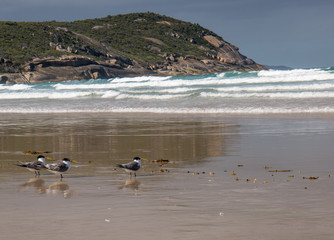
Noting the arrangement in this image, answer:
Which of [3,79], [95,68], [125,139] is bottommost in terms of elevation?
[125,139]

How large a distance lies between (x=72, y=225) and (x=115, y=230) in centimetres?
52

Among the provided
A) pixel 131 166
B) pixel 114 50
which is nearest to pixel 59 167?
pixel 131 166

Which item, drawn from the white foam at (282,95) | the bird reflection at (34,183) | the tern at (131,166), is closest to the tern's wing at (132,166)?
the tern at (131,166)

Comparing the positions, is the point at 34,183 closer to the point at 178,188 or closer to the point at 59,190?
the point at 59,190

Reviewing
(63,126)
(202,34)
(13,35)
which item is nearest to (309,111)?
(63,126)

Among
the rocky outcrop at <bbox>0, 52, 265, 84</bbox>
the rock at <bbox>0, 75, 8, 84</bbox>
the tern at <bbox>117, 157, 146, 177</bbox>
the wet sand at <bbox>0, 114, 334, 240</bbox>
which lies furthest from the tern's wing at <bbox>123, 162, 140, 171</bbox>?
the rock at <bbox>0, 75, 8, 84</bbox>

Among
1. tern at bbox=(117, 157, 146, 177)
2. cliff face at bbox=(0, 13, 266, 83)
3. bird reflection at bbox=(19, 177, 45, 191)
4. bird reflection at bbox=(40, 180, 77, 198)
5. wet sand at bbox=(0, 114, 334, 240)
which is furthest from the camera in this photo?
cliff face at bbox=(0, 13, 266, 83)

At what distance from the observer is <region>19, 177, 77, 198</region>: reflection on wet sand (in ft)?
24.3

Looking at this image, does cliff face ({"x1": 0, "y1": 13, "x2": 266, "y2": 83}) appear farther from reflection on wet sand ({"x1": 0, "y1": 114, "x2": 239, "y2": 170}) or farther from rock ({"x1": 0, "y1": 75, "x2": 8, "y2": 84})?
reflection on wet sand ({"x1": 0, "y1": 114, "x2": 239, "y2": 170})

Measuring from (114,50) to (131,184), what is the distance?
4856 inches

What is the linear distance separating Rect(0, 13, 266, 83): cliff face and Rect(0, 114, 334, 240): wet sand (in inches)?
3298

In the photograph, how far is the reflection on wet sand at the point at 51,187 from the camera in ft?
24.3

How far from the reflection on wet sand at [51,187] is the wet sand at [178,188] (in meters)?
0.02

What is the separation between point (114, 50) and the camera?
12938 centimetres
